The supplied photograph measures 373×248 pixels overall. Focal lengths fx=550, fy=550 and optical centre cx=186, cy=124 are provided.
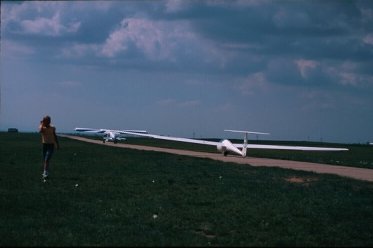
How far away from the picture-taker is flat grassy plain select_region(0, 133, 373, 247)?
9.40 metres

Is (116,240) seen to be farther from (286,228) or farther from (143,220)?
(286,228)

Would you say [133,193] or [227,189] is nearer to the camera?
[133,193]

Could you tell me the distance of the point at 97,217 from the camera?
1126 cm

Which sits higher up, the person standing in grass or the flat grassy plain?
the person standing in grass

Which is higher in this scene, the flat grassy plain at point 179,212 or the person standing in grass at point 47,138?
the person standing in grass at point 47,138

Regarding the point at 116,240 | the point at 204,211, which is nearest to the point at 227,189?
the point at 204,211

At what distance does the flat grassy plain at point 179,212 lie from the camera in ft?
30.8

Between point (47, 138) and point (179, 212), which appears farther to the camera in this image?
point (47, 138)

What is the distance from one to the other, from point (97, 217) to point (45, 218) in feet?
3.38

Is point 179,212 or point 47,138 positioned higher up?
point 47,138

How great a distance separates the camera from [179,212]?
12.0 m

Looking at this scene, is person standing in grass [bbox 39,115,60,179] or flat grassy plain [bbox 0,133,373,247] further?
person standing in grass [bbox 39,115,60,179]

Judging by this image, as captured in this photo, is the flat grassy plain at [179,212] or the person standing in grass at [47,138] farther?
the person standing in grass at [47,138]

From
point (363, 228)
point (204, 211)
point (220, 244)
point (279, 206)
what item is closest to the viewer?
point (220, 244)
